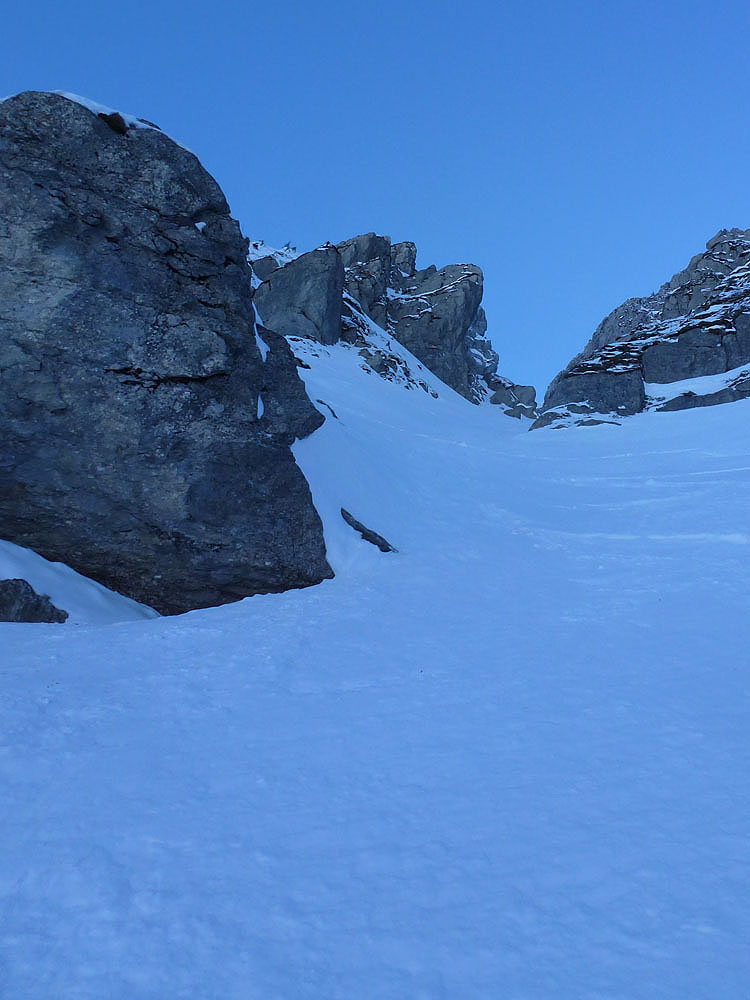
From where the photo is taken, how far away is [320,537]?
923 cm

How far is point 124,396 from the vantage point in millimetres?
8914

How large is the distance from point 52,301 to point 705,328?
136 feet

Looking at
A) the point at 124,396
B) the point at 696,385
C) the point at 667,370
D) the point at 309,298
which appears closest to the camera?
the point at 124,396

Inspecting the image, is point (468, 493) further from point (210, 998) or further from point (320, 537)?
point (210, 998)

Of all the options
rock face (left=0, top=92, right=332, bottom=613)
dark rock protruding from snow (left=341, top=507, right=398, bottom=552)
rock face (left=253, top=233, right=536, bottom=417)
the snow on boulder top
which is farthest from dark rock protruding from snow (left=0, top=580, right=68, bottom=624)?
rock face (left=253, top=233, right=536, bottom=417)

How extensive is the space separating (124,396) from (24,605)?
10.5ft

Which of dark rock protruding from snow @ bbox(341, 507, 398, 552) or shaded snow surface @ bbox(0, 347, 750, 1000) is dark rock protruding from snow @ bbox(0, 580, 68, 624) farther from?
dark rock protruding from snow @ bbox(341, 507, 398, 552)

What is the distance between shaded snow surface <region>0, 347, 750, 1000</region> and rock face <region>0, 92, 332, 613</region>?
153 cm

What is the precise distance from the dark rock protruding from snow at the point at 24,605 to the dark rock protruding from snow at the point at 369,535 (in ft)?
13.5

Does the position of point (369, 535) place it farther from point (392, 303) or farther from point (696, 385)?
point (392, 303)

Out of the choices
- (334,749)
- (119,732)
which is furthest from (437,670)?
(119,732)

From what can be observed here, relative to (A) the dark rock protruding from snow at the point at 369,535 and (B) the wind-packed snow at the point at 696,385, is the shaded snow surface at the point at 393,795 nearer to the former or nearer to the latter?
(A) the dark rock protruding from snow at the point at 369,535

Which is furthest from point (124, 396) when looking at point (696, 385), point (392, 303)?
point (392, 303)

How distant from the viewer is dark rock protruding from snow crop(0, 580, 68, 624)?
23.1 feet
